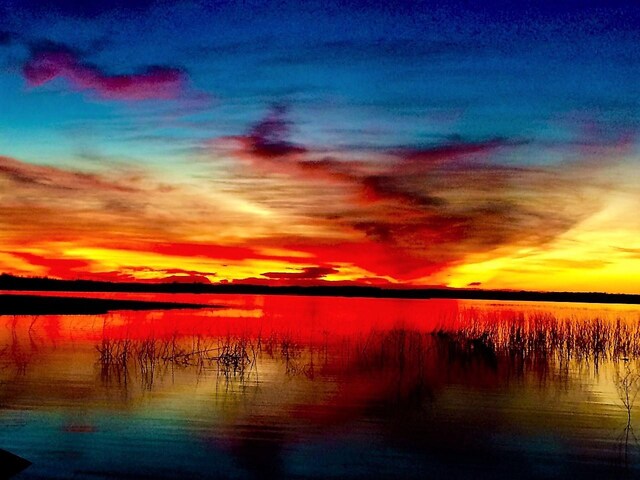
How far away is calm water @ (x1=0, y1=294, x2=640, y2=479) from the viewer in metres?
11.7

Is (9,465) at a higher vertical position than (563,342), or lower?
lower

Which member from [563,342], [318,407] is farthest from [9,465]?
[563,342]

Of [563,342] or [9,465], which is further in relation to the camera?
[563,342]

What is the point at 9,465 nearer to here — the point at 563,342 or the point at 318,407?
the point at 318,407

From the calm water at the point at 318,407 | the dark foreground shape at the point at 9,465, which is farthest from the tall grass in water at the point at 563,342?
the dark foreground shape at the point at 9,465

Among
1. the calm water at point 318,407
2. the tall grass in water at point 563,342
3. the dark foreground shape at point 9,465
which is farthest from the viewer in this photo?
the tall grass in water at point 563,342

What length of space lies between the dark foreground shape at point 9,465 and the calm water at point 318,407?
7.6 inches

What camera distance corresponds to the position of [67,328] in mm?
33062

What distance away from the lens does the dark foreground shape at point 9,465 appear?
10.0m

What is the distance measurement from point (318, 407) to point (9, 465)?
744cm

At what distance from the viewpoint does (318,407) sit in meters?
16.2

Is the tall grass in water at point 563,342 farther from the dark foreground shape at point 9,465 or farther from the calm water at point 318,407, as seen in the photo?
the dark foreground shape at point 9,465

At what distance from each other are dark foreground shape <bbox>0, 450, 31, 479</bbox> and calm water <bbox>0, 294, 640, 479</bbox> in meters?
0.19

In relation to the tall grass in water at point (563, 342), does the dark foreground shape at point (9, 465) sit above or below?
below
